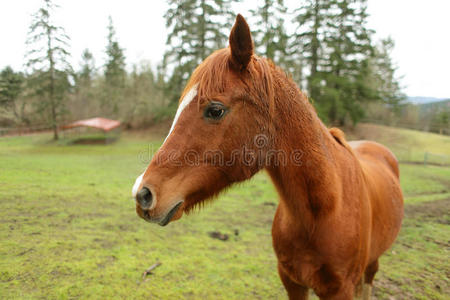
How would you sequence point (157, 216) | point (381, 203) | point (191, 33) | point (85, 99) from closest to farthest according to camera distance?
point (157, 216) → point (381, 203) → point (191, 33) → point (85, 99)

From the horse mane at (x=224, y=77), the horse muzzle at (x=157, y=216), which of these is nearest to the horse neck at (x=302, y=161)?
the horse mane at (x=224, y=77)

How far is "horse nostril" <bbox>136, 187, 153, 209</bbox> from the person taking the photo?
1.30 meters

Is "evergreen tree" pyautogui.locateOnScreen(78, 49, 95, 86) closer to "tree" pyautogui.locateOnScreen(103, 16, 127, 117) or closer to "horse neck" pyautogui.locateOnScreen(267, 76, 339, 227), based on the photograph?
"tree" pyautogui.locateOnScreen(103, 16, 127, 117)

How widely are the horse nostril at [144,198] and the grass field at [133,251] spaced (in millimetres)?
632

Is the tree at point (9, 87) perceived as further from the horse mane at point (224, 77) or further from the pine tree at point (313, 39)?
the pine tree at point (313, 39)

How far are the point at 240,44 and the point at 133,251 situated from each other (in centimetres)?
382

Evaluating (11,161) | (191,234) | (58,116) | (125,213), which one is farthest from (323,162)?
(58,116)

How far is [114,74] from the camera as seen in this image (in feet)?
114

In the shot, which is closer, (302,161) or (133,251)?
(302,161)

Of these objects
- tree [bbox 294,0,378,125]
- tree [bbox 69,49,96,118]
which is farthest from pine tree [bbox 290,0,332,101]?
tree [bbox 69,49,96,118]

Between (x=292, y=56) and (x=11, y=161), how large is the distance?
2160 cm

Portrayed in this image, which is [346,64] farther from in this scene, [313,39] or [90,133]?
[90,133]

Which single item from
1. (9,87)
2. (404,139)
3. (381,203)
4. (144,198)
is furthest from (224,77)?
(404,139)

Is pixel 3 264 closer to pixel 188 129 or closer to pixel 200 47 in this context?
pixel 188 129
